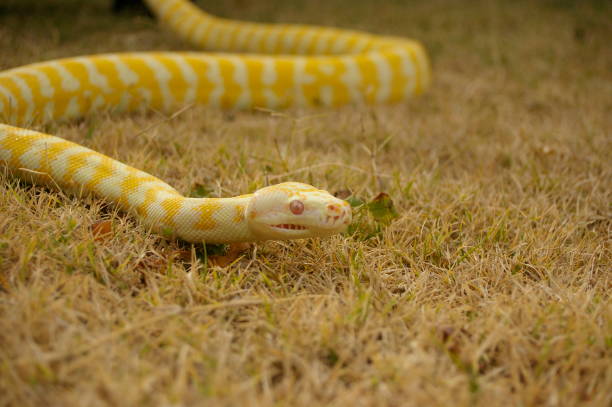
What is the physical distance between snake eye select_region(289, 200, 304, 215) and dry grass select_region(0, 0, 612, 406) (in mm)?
334

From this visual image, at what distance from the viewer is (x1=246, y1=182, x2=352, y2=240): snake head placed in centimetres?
221

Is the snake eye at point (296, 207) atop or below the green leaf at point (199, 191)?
atop

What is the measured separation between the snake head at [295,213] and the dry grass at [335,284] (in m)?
0.23

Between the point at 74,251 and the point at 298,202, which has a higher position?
the point at 298,202

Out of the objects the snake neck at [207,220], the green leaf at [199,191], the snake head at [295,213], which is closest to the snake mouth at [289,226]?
the snake head at [295,213]

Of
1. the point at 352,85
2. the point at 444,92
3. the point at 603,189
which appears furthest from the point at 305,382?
the point at 444,92

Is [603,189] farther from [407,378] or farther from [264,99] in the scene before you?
[264,99]

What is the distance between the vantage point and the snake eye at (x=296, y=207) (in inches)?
87.3

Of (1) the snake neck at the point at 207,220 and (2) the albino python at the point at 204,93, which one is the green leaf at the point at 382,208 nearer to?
(2) the albino python at the point at 204,93

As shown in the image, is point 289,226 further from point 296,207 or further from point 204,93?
point 204,93

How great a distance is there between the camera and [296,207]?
222 cm

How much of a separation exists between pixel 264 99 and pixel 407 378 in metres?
3.70

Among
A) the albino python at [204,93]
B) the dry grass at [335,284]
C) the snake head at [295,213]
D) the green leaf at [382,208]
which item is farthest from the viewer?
the green leaf at [382,208]

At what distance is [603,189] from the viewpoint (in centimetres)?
353
